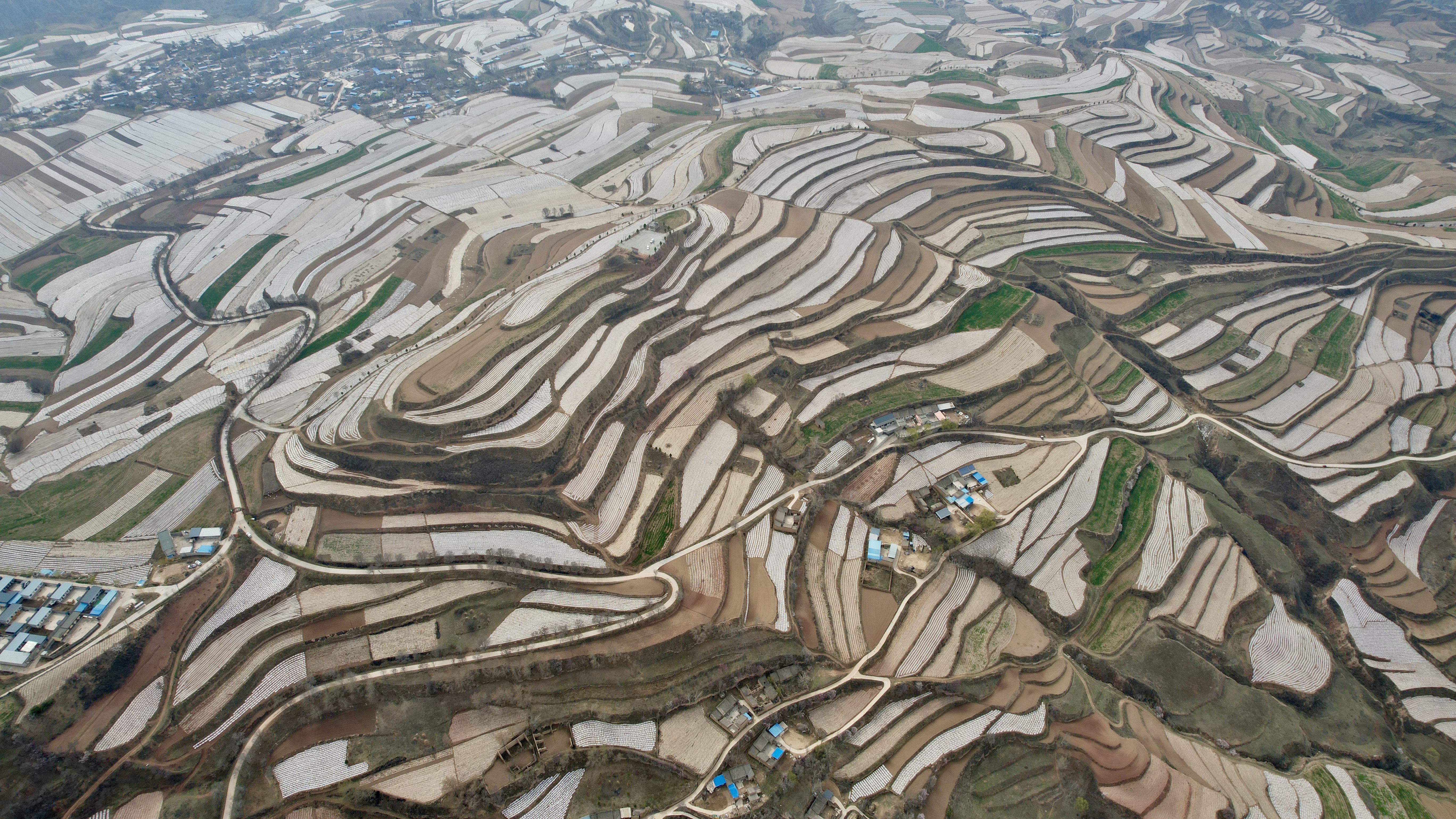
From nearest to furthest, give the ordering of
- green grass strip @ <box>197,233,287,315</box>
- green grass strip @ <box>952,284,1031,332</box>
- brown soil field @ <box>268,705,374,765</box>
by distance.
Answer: brown soil field @ <box>268,705,374,765</box> < green grass strip @ <box>952,284,1031,332</box> < green grass strip @ <box>197,233,287,315</box>

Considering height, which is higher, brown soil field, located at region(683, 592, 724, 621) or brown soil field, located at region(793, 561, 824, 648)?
brown soil field, located at region(683, 592, 724, 621)

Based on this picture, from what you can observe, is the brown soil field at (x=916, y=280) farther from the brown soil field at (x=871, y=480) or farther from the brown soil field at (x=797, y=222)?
the brown soil field at (x=871, y=480)

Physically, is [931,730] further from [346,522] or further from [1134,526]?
[346,522]

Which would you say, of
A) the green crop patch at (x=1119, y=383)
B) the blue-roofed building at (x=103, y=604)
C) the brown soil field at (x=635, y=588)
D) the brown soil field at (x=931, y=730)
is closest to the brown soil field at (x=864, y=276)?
the green crop patch at (x=1119, y=383)

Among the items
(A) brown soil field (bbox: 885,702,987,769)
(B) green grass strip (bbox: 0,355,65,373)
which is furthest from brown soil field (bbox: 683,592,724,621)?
(B) green grass strip (bbox: 0,355,65,373)

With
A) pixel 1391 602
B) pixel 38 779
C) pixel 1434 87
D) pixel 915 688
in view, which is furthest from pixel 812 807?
pixel 1434 87

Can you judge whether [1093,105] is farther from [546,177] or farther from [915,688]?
[915,688]

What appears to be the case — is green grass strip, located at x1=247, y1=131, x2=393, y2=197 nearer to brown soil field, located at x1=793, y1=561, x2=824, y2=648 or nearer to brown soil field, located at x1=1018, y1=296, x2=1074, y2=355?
brown soil field, located at x1=793, y1=561, x2=824, y2=648
